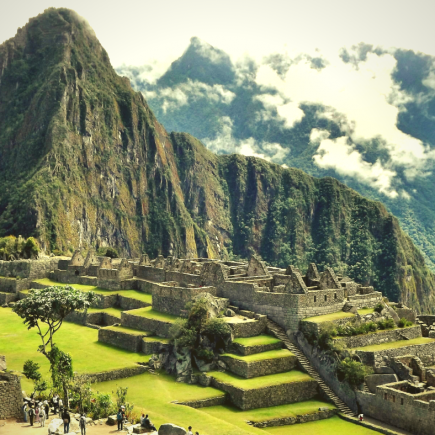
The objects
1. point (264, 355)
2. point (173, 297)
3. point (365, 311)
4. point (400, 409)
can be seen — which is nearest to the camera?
point (400, 409)

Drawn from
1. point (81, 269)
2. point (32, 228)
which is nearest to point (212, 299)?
point (81, 269)

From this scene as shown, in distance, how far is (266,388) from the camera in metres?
39.8

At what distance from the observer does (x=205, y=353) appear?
43.3 meters

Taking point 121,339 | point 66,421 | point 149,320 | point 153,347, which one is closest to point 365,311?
point 153,347

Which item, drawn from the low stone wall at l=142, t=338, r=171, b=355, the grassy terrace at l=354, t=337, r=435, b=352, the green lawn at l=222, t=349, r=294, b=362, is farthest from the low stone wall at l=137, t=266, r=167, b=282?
the grassy terrace at l=354, t=337, r=435, b=352

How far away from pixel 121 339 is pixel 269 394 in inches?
528

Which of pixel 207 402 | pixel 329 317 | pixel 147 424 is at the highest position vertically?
pixel 329 317

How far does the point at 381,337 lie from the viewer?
45094 millimetres

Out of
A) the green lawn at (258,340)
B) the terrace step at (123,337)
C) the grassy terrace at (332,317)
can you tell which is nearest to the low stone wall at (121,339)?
the terrace step at (123,337)

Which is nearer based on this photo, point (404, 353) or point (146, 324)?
point (404, 353)

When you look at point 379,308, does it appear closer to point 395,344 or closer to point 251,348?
point 395,344

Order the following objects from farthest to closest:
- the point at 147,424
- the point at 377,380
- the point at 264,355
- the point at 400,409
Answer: the point at 264,355 → the point at 377,380 → the point at 400,409 → the point at 147,424

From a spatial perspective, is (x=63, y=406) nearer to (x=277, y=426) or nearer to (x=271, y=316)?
(x=277, y=426)

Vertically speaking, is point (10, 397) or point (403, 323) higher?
point (403, 323)
